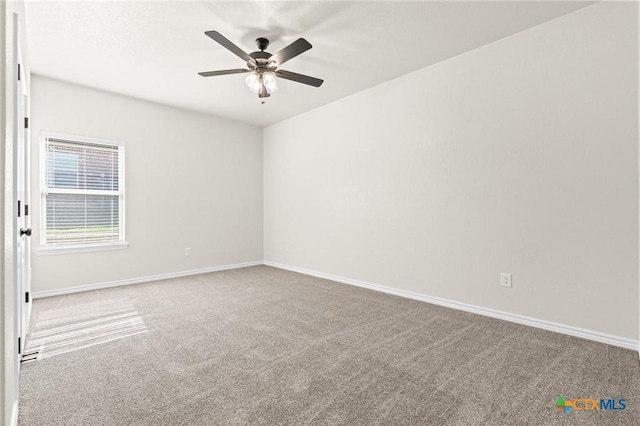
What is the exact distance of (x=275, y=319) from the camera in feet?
9.93

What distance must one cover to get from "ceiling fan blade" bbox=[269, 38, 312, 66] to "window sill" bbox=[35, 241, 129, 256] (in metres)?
3.37

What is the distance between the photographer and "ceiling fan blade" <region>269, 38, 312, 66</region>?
7.95ft

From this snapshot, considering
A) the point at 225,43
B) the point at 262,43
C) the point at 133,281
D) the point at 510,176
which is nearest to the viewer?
the point at 225,43

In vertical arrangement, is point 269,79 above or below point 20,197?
above

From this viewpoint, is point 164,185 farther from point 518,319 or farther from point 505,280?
point 518,319

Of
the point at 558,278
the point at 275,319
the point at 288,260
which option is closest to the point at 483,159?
the point at 558,278

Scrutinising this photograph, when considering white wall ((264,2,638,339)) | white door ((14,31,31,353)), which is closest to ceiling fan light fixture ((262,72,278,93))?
white wall ((264,2,638,339))

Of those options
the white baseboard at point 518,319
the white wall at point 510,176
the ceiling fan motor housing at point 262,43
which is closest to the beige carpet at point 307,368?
the white baseboard at point 518,319

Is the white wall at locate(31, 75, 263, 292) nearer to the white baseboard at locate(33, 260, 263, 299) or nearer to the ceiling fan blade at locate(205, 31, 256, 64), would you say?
the white baseboard at locate(33, 260, 263, 299)

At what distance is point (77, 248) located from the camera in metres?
4.04

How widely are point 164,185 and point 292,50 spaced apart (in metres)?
3.22

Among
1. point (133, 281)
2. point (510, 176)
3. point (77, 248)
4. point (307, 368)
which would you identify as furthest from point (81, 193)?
point (510, 176)

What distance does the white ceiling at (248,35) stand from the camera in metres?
2.53

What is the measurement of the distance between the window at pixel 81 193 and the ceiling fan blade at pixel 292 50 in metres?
2.95
